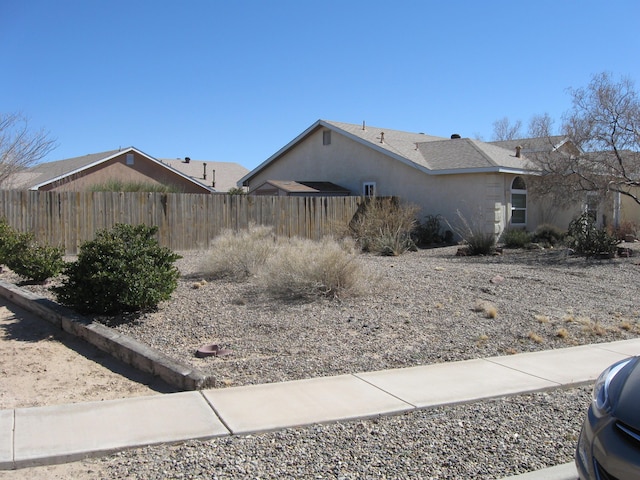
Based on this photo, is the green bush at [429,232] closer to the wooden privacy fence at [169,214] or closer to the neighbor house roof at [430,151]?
the neighbor house roof at [430,151]

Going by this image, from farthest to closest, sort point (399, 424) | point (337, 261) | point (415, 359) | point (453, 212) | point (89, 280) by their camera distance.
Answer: point (453, 212) → point (337, 261) → point (89, 280) → point (415, 359) → point (399, 424)

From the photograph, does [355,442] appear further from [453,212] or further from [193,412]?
[453,212]

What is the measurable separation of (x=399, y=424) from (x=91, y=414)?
8.78 feet

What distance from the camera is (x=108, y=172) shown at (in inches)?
1369

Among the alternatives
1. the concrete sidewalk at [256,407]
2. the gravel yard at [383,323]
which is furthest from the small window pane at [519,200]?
the concrete sidewalk at [256,407]

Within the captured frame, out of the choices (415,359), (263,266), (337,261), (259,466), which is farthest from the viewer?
(263,266)

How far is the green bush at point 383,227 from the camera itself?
18.7 m

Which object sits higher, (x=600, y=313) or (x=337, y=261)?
(x=337, y=261)

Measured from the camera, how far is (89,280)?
8242 millimetres

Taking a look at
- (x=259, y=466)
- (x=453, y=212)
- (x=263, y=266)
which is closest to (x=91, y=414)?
(x=259, y=466)

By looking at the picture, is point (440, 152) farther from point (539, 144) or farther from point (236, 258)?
point (236, 258)

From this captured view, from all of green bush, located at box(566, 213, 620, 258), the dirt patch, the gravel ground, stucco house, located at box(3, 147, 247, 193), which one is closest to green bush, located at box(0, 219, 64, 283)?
the gravel ground

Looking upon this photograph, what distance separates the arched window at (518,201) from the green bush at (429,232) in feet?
10.1

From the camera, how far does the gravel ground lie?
4465 mm
